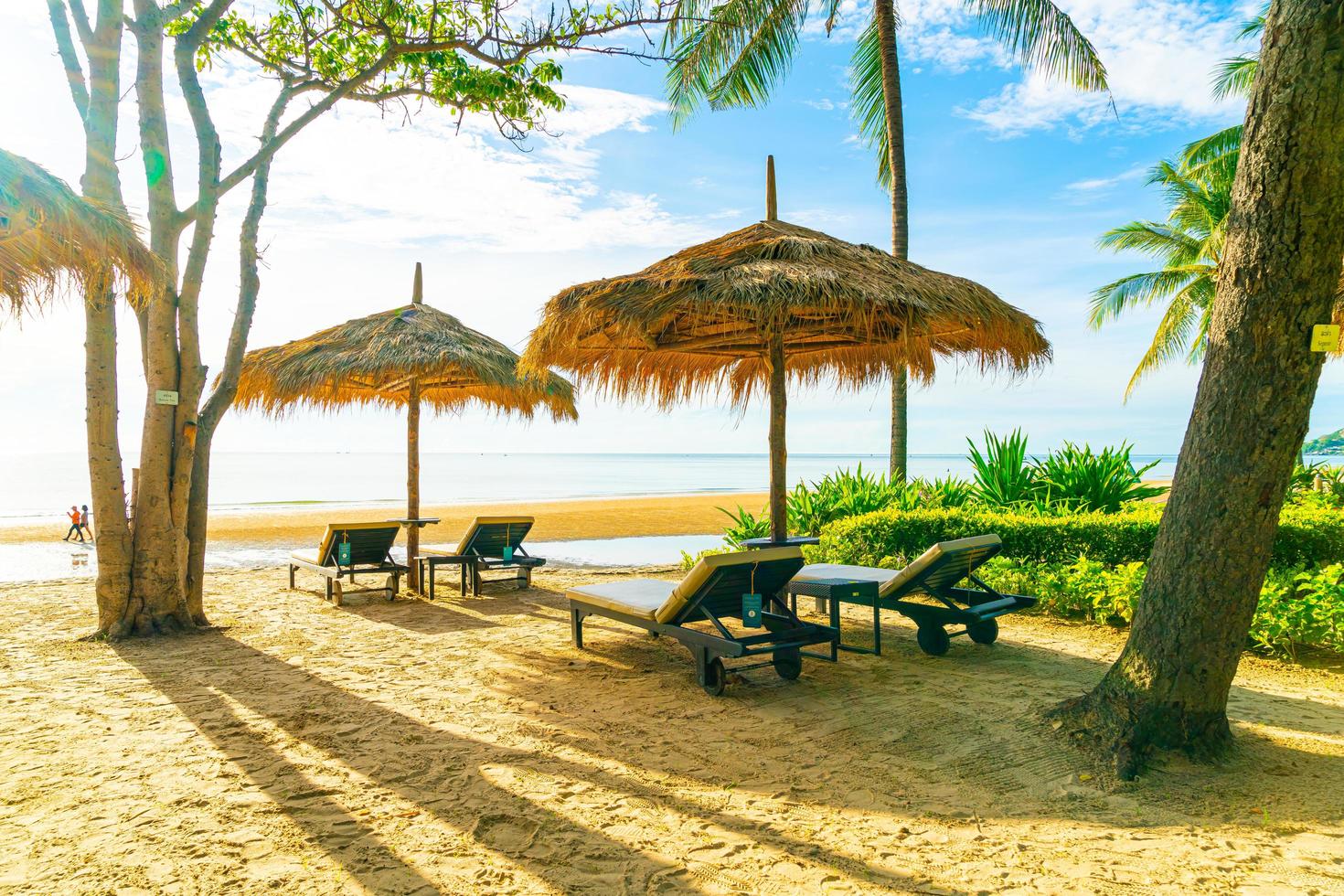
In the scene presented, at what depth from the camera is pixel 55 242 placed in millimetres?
3936

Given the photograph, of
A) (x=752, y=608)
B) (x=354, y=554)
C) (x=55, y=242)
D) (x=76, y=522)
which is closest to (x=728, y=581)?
(x=752, y=608)

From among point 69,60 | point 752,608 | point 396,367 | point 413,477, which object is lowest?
point 752,608

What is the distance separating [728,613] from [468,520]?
58.0 feet

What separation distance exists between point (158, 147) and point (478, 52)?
8.30 ft

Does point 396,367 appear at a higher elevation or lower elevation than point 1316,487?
higher

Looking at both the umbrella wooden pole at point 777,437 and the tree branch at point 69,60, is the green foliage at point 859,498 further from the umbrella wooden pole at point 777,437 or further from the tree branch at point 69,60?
the tree branch at point 69,60

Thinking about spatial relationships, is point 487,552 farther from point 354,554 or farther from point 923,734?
point 923,734

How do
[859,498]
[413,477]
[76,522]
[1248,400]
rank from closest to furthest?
[1248,400]
[413,477]
[859,498]
[76,522]

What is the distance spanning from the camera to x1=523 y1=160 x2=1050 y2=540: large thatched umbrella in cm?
502

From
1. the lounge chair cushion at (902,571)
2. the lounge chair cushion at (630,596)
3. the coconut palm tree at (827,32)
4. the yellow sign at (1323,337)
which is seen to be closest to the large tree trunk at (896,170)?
the coconut palm tree at (827,32)

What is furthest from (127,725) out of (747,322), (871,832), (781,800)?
(747,322)

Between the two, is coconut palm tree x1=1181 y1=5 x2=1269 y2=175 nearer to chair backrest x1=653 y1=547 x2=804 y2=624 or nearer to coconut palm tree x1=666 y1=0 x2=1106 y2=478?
coconut palm tree x1=666 y1=0 x2=1106 y2=478

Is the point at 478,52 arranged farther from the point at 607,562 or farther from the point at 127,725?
the point at 607,562

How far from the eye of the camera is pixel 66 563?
12.3m
